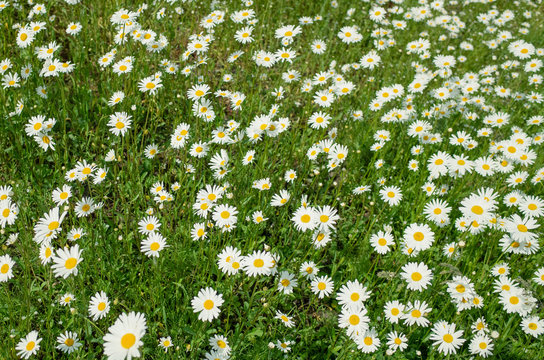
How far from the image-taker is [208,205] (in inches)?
113

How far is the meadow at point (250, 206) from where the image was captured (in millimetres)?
2516

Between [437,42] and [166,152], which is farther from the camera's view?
[437,42]

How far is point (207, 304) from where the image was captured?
231 cm

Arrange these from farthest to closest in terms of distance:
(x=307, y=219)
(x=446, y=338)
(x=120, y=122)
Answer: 1. (x=120, y=122)
2. (x=307, y=219)
3. (x=446, y=338)

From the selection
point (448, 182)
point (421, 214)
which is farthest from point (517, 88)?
point (421, 214)

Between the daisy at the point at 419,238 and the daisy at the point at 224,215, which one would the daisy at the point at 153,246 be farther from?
the daisy at the point at 419,238

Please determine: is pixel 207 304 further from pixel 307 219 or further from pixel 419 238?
pixel 419 238

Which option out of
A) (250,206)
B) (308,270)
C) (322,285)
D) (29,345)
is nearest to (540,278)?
(322,285)

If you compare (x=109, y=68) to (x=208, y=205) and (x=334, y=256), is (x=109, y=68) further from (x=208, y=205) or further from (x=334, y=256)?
(x=334, y=256)

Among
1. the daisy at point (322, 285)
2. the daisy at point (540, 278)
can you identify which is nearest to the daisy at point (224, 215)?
the daisy at point (322, 285)

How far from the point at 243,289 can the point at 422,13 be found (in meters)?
5.31

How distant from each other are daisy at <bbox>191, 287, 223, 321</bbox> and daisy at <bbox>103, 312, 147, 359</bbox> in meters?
0.53

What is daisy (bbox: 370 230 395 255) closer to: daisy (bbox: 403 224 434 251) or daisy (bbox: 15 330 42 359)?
daisy (bbox: 403 224 434 251)

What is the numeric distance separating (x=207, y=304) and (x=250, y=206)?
1208 millimetres
